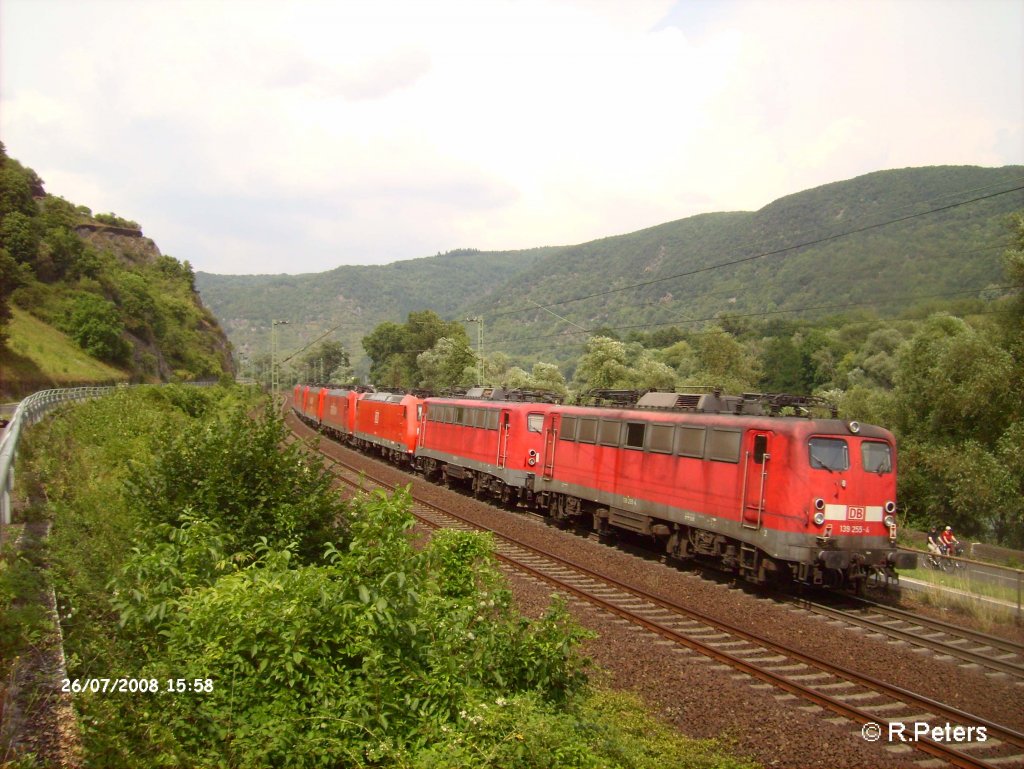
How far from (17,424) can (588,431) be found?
1167cm

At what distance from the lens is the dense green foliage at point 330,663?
548 centimetres

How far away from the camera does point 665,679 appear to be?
905 centimetres

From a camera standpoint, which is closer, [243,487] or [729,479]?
[243,487]

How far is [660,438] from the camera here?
16047mm

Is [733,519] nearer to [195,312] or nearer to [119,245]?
[195,312]

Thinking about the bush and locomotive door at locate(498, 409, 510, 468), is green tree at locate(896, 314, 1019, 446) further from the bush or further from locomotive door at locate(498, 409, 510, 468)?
the bush

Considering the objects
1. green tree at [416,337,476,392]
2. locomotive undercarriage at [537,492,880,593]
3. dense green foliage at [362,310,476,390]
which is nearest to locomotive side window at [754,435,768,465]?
locomotive undercarriage at [537,492,880,593]

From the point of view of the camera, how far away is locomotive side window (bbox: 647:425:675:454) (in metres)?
15.8

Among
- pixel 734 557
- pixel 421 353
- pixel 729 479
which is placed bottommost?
pixel 734 557

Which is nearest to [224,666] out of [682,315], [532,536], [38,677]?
[38,677]

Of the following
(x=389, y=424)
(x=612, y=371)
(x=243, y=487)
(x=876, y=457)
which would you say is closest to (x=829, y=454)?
(x=876, y=457)

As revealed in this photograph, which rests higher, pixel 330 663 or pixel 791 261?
pixel 791 261

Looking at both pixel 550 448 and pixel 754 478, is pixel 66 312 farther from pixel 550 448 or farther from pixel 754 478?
pixel 754 478

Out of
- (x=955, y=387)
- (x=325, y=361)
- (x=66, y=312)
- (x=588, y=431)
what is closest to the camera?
(x=588, y=431)
